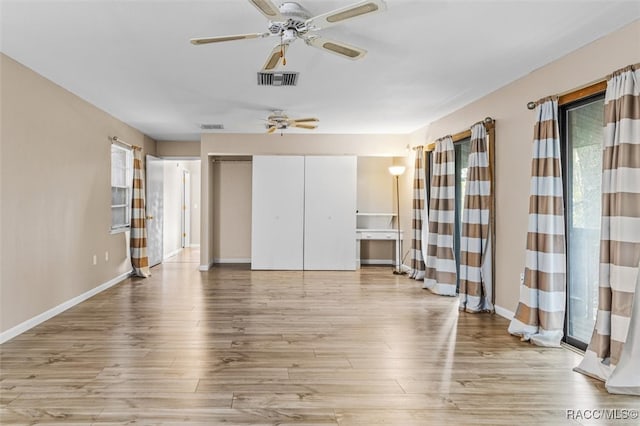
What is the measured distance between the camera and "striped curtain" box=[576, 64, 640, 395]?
103 inches

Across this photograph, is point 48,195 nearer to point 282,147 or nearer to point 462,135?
point 282,147

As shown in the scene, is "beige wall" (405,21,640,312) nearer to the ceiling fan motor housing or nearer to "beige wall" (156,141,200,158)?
the ceiling fan motor housing

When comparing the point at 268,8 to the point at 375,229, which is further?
the point at 375,229

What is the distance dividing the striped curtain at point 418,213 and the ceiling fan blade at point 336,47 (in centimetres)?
386

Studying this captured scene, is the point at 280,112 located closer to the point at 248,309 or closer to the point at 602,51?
the point at 248,309

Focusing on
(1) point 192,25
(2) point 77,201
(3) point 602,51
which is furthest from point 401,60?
(2) point 77,201

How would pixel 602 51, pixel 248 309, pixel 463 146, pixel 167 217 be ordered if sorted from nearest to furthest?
pixel 602 51, pixel 248 309, pixel 463 146, pixel 167 217

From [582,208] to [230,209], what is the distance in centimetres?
626

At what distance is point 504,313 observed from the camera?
14.2ft

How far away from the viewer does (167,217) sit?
9188 mm

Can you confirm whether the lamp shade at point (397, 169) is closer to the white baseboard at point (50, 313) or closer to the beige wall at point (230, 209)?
the beige wall at point (230, 209)

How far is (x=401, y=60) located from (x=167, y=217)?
7.20m

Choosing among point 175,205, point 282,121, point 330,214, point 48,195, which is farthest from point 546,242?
point 175,205

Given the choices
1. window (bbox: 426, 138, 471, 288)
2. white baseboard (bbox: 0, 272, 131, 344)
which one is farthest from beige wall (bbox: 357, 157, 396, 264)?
white baseboard (bbox: 0, 272, 131, 344)
